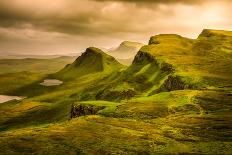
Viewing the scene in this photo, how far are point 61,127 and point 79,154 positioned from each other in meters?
38.1

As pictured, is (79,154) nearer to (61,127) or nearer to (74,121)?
(61,127)

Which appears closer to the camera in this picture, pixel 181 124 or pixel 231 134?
pixel 231 134

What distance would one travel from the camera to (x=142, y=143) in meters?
150

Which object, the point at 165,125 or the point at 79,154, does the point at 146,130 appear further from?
the point at 79,154

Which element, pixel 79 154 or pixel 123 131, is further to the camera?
pixel 123 131

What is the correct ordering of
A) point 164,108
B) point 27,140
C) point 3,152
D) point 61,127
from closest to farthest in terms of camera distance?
point 3,152
point 27,140
point 61,127
point 164,108

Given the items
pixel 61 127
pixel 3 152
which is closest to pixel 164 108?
pixel 61 127

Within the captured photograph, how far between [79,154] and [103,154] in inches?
342

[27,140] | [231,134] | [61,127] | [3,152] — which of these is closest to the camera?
[3,152]

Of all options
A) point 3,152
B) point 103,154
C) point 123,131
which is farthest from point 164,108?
point 3,152

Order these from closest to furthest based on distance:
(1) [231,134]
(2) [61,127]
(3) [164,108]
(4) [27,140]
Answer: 1. (4) [27,140]
2. (1) [231,134]
3. (2) [61,127]
4. (3) [164,108]

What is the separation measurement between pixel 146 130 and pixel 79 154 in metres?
41.9

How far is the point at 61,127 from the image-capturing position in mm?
171250

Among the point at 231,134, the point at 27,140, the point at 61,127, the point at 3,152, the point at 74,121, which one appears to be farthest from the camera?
the point at 74,121
